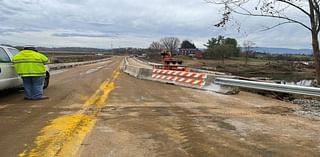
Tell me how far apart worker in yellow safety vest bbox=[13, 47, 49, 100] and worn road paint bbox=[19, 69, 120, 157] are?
9.13ft

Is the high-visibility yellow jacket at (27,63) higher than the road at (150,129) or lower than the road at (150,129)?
higher

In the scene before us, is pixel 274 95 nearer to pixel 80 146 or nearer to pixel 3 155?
pixel 80 146

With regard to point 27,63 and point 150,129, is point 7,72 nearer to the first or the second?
point 27,63

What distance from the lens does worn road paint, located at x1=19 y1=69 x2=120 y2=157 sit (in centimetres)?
496

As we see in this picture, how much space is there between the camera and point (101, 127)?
6.71 metres

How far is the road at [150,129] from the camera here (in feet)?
17.2

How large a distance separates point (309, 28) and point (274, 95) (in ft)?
16.3

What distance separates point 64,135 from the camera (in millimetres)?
5941

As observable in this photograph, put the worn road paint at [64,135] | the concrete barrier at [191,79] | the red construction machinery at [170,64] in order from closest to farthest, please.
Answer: the worn road paint at [64,135]
the concrete barrier at [191,79]
the red construction machinery at [170,64]

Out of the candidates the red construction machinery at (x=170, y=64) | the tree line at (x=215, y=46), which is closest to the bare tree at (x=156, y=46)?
the tree line at (x=215, y=46)

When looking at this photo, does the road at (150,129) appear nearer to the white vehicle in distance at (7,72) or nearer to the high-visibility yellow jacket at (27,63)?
the white vehicle in distance at (7,72)

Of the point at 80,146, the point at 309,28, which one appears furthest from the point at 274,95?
the point at 80,146

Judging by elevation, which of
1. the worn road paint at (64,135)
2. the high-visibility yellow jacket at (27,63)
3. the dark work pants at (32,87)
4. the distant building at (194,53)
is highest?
the high-visibility yellow jacket at (27,63)

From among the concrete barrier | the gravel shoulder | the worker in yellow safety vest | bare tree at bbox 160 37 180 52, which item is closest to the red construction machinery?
the concrete barrier
